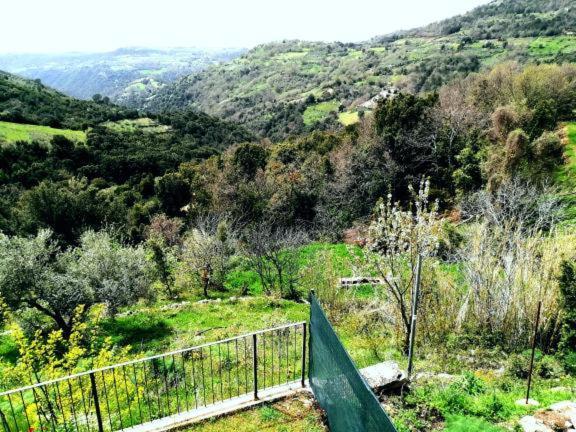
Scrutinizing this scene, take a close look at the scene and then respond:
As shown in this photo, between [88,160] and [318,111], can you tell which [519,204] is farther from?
[318,111]

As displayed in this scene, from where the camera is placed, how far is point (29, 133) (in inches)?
2153

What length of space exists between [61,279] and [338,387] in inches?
432

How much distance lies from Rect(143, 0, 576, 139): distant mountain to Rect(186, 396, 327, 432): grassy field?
2380 inches

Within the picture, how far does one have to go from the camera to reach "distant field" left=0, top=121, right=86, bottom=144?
51.5 meters

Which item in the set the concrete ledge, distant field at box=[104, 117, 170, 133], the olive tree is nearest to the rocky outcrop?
the concrete ledge

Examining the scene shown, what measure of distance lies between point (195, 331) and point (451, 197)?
17.5 metres

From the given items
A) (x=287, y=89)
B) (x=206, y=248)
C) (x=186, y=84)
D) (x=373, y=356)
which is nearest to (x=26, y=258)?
(x=206, y=248)

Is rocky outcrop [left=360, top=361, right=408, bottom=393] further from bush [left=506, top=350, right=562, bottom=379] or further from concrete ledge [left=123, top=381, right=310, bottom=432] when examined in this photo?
bush [left=506, top=350, right=562, bottom=379]

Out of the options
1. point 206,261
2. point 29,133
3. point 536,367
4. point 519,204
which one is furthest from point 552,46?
point 29,133

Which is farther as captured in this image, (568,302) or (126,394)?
(568,302)

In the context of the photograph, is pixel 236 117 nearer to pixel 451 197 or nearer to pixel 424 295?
pixel 451 197

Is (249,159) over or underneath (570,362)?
over

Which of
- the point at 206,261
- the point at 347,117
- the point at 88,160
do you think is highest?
the point at 347,117

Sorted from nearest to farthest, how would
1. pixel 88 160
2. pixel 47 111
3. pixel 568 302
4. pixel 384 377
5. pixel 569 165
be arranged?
pixel 384 377, pixel 568 302, pixel 569 165, pixel 88 160, pixel 47 111
